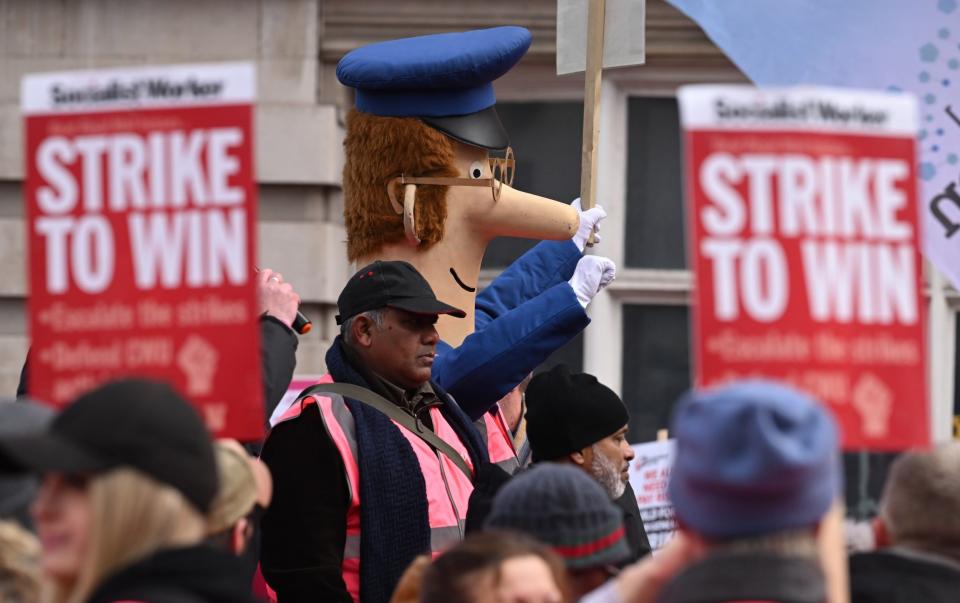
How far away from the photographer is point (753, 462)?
237cm

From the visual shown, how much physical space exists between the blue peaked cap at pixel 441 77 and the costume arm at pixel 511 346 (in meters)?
0.62

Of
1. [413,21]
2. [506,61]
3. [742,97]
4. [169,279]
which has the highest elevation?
[413,21]

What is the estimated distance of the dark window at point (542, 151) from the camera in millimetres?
7820

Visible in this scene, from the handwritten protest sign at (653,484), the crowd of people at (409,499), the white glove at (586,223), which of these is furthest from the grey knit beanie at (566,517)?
the handwritten protest sign at (653,484)

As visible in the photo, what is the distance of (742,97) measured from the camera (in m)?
2.83

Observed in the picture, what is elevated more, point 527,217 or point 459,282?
point 527,217

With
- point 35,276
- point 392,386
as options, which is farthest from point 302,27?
point 35,276

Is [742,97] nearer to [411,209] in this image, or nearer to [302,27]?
[411,209]

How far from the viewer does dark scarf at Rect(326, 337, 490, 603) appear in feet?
14.2

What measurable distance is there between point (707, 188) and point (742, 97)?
0.48ft

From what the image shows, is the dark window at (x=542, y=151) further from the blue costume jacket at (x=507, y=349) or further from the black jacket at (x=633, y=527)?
the blue costume jacket at (x=507, y=349)

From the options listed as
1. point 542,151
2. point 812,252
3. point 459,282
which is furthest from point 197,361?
point 542,151

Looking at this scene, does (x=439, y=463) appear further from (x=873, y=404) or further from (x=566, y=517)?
(x=873, y=404)

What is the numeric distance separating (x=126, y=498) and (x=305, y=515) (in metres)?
1.84
